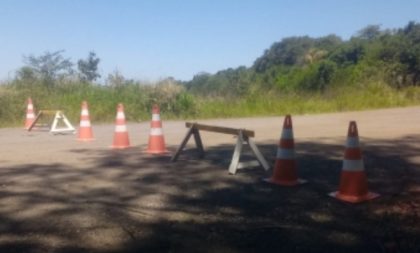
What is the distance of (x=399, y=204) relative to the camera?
5641 mm

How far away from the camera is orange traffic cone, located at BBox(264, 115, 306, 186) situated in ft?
22.0

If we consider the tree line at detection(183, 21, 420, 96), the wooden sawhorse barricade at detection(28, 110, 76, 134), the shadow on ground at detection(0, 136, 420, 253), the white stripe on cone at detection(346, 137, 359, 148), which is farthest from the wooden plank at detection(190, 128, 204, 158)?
the tree line at detection(183, 21, 420, 96)

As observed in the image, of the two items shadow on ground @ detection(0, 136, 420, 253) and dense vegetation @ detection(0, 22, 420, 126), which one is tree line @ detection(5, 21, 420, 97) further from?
shadow on ground @ detection(0, 136, 420, 253)

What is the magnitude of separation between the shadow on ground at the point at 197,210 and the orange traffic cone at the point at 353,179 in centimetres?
15

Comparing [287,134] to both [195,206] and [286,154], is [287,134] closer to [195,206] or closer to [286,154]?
[286,154]

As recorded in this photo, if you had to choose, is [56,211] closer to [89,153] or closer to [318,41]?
[89,153]

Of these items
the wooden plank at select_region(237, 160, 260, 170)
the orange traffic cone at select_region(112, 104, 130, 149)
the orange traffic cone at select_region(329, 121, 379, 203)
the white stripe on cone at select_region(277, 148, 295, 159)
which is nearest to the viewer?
the orange traffic cone at select_region(329, 121, 379, 203)

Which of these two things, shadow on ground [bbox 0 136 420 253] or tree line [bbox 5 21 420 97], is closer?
shadow on ground [bbox 0 136 420 253]

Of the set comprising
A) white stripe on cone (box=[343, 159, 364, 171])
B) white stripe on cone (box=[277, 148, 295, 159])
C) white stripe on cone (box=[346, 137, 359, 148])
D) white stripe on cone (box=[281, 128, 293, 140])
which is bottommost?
white stripe on cone (box=[343, 159, 364, 171])

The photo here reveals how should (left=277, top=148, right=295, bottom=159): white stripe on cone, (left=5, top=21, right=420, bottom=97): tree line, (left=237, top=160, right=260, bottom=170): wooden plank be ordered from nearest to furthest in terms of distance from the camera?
(left=277, top=148, right=295, bottom=159): white stripe on cone
(left=237, top=160, right=260, bottom=170): wooden plank
(left=5, top=21, right=420, bottom=97): tree line

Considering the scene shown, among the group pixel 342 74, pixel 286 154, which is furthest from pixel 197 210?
pixel 342 74

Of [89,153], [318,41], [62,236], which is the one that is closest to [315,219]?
[62,236]

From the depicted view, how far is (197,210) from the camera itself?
5453mm

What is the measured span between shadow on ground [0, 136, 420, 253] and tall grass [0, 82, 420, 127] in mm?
12395
